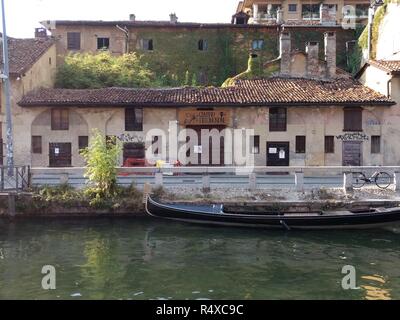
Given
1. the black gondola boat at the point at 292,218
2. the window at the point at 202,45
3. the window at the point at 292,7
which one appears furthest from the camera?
the window at the point at 292,7

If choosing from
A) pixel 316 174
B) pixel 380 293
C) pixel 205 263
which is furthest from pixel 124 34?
pixel 380 293

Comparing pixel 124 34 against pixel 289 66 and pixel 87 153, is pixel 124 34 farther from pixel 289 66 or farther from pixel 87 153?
pixel 87 153

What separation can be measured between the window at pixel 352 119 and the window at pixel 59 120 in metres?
15.9

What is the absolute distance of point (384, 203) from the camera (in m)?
20.0

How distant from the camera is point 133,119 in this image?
1139 inches

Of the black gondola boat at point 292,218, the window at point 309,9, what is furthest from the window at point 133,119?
the window at point 309,9

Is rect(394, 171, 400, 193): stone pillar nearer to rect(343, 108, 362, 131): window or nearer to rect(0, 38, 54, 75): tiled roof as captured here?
rect(343, 108, 362, 131): window

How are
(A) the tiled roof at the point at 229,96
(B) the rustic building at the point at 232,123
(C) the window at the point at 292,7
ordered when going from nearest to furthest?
(A) the tiled roof at the point at 229,96
(B) the rustic building at the point at 232,123
(C) the window at the point at 292,7

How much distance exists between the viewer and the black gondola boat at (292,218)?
18359 mm

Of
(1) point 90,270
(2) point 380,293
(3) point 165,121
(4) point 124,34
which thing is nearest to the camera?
(2) point 380,293

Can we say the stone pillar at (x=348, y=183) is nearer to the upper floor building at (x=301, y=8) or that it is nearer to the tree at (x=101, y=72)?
the tree at (x=101, y=72)

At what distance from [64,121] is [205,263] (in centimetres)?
1744

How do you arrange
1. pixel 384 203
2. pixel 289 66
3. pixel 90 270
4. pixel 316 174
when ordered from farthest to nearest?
pixel 289 66 < pixel 316 174 < pixel 384 203 < pixel 90 270

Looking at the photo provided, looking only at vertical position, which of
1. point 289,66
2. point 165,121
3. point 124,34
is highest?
point 124,34
